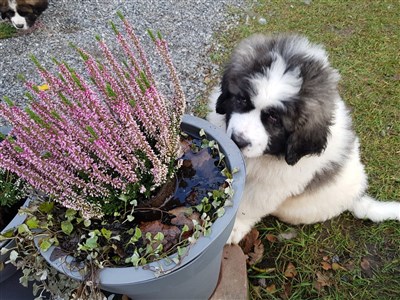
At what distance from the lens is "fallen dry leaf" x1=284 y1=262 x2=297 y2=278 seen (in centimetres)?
210

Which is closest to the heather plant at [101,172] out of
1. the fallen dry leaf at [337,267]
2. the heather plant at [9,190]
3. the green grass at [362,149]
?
the heather plant at [9,190]

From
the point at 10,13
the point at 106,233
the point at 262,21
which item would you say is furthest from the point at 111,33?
the point at 106,233

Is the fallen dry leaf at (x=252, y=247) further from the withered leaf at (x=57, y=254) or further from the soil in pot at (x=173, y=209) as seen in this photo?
the withered leaf at (x=57, y=254)

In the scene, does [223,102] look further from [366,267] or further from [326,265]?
[366,267]

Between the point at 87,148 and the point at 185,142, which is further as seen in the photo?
the point at 185,142

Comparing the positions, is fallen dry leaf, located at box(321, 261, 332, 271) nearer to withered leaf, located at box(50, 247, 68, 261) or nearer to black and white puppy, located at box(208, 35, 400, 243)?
black and white puppy, located at box(208, 35, 400, 243)

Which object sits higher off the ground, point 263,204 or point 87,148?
point 87,148

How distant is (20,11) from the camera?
360 cm

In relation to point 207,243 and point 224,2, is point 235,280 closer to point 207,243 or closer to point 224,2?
point 207,243

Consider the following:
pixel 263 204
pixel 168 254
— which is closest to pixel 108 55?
pixel 168 254

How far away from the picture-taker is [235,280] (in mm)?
1922

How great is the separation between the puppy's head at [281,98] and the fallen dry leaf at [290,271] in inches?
28.3

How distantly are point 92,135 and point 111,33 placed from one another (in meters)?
2.81

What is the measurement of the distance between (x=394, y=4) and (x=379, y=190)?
250 cm
